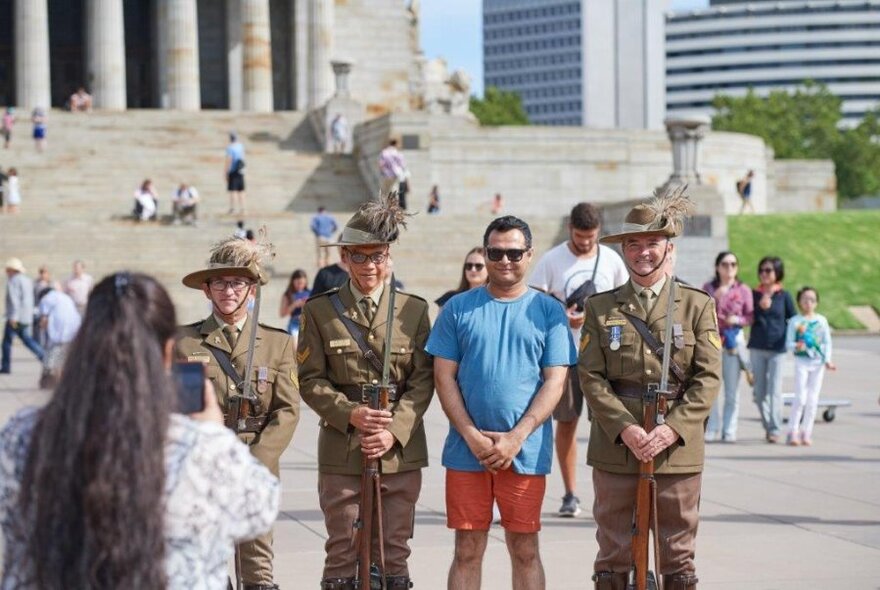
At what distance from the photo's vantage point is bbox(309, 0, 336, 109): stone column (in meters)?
57.2

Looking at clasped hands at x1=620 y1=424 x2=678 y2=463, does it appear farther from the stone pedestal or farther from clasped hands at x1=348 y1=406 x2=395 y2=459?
the stone pedestal

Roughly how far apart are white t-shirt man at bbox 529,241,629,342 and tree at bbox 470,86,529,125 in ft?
336

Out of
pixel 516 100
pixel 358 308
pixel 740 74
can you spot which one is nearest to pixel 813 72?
pixel 740 74

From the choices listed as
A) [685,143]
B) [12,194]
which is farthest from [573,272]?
[12,194]

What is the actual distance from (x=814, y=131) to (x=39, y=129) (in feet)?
229

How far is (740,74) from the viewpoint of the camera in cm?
19200

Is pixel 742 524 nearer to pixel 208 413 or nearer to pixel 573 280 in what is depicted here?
pixel 573 280

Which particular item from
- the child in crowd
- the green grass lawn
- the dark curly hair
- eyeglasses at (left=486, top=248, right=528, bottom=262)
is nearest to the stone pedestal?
the green grass lawn

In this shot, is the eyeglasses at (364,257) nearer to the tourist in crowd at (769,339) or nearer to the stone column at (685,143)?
the tourist in crowd at (769,339)

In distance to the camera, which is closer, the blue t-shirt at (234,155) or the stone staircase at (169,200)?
the stone staircase at (169,200)

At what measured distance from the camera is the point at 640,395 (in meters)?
7.48

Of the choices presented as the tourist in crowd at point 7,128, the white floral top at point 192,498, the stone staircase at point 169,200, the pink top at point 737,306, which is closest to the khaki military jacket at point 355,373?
the white floral top at point 192,498

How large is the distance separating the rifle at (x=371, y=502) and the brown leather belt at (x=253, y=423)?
0.45 m

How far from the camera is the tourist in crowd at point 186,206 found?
3678cm
